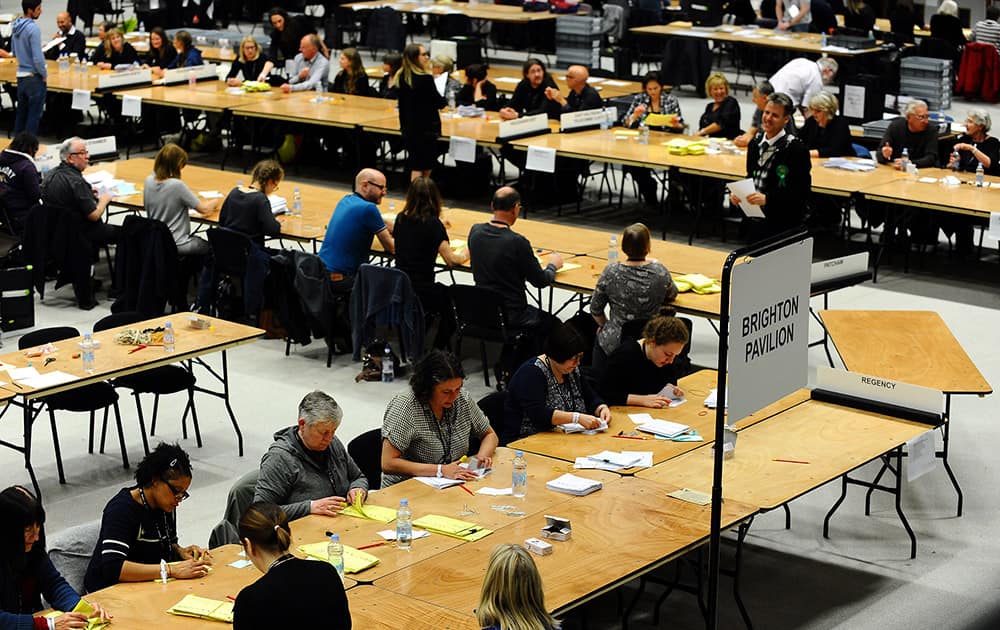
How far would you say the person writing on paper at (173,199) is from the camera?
9750mm

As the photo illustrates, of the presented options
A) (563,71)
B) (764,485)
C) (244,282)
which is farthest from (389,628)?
(563,71)

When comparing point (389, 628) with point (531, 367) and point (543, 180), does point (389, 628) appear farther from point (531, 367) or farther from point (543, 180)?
point (543, 180)

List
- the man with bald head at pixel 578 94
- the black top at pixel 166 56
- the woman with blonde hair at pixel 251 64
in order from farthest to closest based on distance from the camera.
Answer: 1. the black top at pixel 166 56
2. the woman with blonde hair at pixel 251 64
3. the man with bald head at pixel 578 94

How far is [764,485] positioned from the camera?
588cm

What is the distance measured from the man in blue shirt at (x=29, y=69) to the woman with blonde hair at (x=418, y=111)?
14.8 feet

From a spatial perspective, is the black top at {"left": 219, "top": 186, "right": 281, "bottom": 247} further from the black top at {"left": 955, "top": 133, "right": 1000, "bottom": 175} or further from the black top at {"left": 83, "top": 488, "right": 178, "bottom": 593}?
the black top at {"left": 955, "top": 133, "right": 1000, "bottom": 175}

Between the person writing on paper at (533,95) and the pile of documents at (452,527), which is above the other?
the person writing on paper at (533,95)

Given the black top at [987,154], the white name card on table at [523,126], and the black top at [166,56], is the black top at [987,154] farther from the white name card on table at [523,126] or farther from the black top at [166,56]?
the black top at [166,56]

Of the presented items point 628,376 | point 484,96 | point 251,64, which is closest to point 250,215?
point 628,376

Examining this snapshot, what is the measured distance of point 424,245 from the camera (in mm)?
8805

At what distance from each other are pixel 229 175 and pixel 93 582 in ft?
21.4

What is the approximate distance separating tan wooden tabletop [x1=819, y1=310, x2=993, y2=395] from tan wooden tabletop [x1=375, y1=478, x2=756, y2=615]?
1.93m

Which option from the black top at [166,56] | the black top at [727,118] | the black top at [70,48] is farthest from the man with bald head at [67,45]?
the black top at [727,118]

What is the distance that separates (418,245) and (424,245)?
4cm
